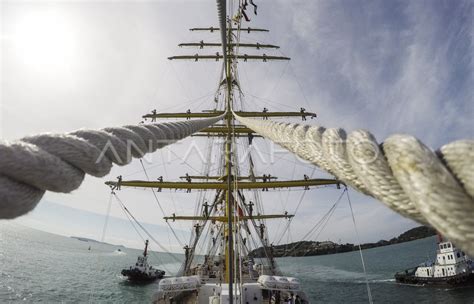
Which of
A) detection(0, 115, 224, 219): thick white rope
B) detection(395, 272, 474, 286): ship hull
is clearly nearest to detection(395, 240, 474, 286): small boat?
detection(395, 272, 474, 286): ship hull

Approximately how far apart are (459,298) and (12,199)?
35076mm

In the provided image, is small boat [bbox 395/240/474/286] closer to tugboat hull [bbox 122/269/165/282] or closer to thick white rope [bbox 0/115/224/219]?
tugboat hull [bbox 122/269/165/282]

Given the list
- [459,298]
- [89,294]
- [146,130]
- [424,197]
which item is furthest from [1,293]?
[459,298]

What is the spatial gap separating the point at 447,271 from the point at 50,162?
3969cm

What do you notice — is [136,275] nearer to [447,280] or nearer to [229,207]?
[447,280]

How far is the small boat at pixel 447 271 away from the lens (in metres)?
29.3

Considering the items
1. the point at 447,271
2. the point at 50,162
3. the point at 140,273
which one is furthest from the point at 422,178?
the point at 140,273

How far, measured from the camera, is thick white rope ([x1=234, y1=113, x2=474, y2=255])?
3.04 feet

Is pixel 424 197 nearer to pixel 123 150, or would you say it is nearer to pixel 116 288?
pixel 123 150

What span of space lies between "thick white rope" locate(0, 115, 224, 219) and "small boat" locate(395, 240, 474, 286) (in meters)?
38.4

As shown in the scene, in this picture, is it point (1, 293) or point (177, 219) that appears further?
point (1, 293)

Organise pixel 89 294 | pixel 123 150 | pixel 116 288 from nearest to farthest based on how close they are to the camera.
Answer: pixel 123 150, pixel 89 294, pixel 116 288

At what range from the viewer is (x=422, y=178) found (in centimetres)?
A: 101

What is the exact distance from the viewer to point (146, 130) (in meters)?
2.66
